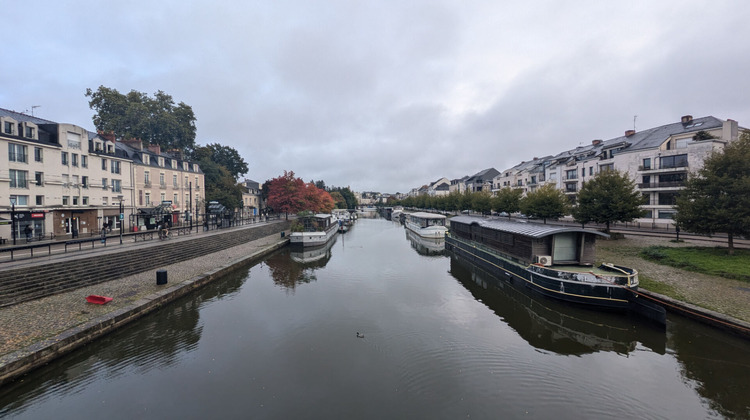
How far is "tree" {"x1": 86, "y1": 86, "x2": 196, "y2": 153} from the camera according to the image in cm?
4797

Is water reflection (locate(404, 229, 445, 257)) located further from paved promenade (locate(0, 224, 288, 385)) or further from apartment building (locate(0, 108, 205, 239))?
apartment building (locate(0, 108, 205, 239))

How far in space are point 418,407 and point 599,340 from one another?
8477 mm

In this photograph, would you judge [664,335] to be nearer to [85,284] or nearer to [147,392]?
[147,392]

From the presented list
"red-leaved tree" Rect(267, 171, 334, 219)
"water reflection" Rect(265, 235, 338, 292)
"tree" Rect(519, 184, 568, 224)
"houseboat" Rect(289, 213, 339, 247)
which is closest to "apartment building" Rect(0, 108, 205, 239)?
"water reflection" Rect(265, 235, 338, 292)

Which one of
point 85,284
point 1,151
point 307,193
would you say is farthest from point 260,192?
point 85,284

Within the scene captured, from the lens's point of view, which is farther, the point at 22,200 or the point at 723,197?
the point at 22,200

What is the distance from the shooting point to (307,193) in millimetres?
53406

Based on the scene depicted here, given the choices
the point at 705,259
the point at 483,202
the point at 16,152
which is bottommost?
the point at 705,259

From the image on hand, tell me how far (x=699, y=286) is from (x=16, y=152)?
44975 mm

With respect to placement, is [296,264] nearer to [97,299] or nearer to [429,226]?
[97,299]

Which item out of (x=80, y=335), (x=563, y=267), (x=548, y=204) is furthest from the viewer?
(x=548, y=204)

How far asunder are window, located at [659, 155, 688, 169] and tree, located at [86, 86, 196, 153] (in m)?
69.2

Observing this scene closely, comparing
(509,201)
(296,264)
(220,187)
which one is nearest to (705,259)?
(509,201)

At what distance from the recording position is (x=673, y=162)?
34562 millimetres
